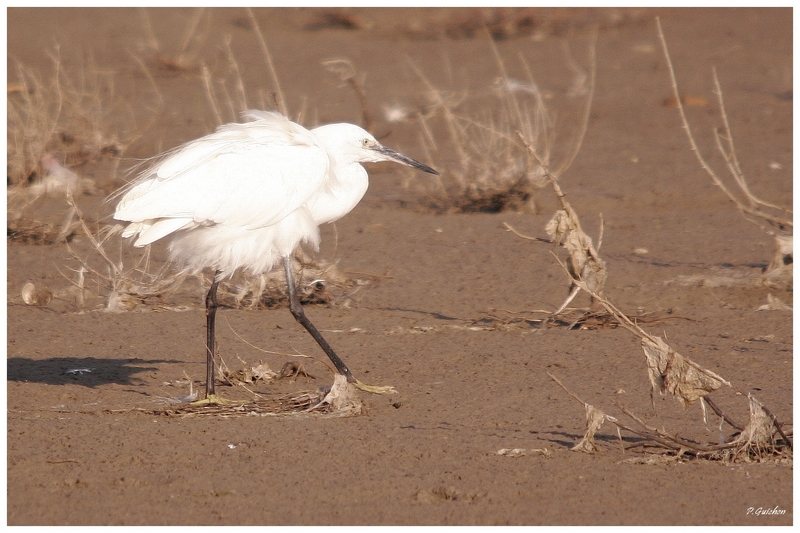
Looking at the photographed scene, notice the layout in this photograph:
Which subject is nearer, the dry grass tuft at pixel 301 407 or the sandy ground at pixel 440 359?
the sandy ground at pixel 440 359

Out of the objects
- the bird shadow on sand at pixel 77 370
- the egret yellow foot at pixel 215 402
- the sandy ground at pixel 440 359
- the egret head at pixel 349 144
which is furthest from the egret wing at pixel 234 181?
the bird shadow on sand at pixel 77 370

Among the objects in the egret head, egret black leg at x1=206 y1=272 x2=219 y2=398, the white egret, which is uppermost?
the egret head

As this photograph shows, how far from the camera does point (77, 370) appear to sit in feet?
17.5

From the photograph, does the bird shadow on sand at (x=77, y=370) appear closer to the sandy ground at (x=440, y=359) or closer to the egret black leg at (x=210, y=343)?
the sandy ground at (x=440, y=359)

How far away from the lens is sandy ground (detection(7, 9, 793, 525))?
12.3 ft

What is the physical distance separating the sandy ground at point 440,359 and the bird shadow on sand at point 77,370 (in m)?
0.02

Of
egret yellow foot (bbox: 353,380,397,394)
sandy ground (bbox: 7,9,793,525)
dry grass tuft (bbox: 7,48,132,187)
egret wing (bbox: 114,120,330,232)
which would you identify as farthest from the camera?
dry grass tuft (bbox: 7,48,132,187)

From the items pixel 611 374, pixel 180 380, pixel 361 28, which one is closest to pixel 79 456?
pixel 180 380

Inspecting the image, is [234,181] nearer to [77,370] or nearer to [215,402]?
[215,402]

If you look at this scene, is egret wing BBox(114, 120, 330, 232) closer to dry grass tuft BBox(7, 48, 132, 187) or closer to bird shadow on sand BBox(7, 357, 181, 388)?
bird shadow on sand BBox(7, 357, 181, 388)

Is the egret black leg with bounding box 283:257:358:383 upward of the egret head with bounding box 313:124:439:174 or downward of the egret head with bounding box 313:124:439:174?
downward

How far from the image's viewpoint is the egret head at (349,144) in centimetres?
510

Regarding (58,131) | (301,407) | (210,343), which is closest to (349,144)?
(210,343)

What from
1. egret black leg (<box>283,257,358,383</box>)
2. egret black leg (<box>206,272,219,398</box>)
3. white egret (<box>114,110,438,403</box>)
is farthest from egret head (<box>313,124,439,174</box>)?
egret black leg (<box>206,272,219,398</box>)
